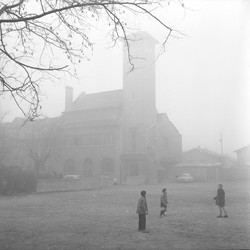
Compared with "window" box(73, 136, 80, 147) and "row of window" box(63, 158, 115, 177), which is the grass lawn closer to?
"row of window" box(63, 158, 115, 177)

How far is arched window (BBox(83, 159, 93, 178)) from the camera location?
55594 millimetres

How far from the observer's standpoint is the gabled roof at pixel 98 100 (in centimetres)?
5978

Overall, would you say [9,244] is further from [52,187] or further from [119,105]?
[119,105]

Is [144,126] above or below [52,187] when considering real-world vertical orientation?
above

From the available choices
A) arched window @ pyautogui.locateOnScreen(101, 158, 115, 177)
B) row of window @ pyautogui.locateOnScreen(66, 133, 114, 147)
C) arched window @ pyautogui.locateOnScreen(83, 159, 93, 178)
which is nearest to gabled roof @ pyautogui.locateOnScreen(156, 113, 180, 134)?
row of window @ pyautogui.locateOnScreen(66, 133, 114, 147)

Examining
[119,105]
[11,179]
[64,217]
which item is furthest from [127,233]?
[119,105]

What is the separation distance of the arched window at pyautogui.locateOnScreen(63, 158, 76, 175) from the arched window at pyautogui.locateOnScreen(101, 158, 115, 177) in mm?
5730

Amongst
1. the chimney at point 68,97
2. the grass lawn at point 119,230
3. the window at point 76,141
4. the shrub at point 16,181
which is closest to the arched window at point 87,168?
the window at point 76,141

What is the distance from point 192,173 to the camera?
199ft

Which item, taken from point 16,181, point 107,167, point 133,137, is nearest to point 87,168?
point 107,167

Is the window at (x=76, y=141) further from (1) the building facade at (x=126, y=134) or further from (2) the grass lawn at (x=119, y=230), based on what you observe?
(2) the grass lawn at (x=119, y=230)

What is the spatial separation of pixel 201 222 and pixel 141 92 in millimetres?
43700

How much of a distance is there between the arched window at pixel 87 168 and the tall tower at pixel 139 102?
229 inches

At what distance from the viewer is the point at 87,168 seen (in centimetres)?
5600
